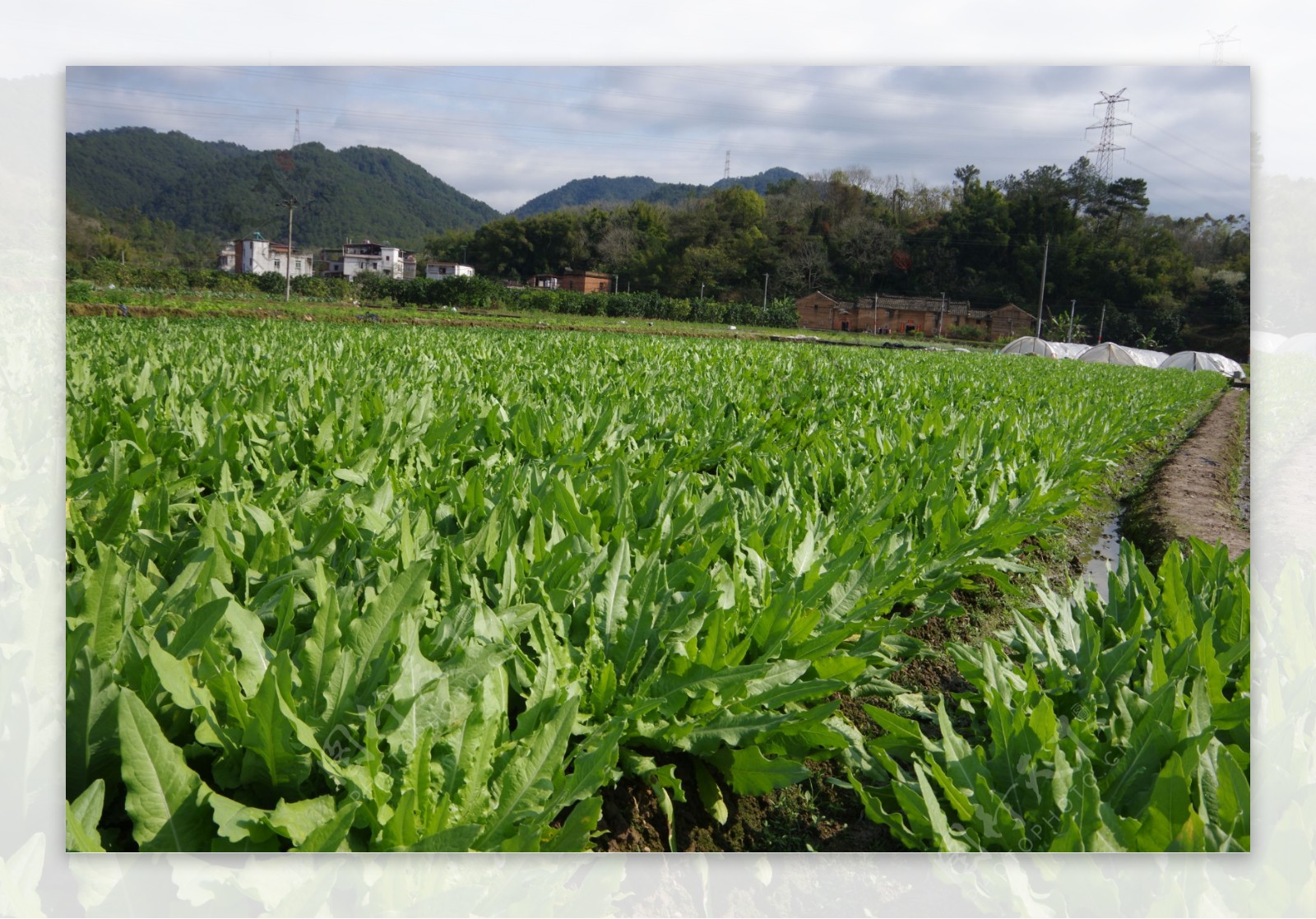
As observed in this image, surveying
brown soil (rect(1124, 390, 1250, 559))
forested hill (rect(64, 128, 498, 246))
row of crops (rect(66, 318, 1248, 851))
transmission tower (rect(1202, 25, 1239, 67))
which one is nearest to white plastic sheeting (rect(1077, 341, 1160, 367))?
brown soil (rect(1124, 390, 1250, 559))

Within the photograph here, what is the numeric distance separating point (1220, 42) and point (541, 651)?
6.09ft

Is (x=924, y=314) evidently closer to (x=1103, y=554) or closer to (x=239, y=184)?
(x=1103, y=554)

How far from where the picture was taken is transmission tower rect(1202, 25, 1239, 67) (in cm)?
173

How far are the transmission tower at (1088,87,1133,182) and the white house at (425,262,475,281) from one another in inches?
578

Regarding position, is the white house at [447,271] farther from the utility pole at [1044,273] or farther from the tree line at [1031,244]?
the utility pole at [1044,273]

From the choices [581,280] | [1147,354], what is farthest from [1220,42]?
[581,280]

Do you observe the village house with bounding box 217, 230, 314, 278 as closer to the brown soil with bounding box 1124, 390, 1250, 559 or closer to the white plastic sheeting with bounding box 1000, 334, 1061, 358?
the brown soil with bounding box 1124, 390, 1250, 559

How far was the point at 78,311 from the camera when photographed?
221 centimetres

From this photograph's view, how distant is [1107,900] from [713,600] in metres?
0.82

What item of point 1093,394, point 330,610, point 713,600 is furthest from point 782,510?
point 1093,394

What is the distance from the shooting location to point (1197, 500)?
4.32 m

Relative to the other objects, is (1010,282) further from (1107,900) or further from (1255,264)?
(1107,900)

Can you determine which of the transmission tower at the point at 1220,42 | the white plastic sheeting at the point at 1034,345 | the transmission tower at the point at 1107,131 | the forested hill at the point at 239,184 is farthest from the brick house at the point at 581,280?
the transmission tower at the point at 1220,42

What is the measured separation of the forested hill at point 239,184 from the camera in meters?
1.79
